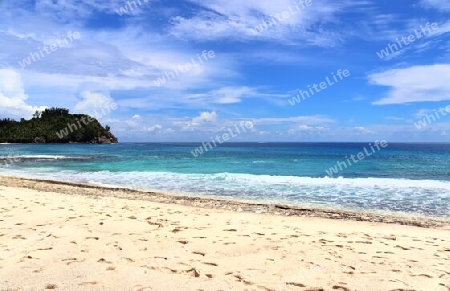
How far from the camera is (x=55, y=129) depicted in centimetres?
15150

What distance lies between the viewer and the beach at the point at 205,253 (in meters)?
4.80

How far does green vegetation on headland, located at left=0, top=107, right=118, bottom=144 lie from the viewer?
5807 inches

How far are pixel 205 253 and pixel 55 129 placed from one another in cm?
16404

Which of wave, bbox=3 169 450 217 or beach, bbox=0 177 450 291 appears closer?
beach, bbox=0 177 450 291

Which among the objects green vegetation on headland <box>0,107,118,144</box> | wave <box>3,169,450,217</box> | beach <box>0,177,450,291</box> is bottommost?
wave <box>3,169,450,217</box>

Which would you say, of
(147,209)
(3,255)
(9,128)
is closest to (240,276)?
(3,255)

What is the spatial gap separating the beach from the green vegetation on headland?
149 meters

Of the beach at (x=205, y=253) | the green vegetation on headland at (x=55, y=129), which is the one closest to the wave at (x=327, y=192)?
the beach at (x=205, y=253)

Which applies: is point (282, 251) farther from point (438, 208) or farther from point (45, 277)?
point (438, 208)

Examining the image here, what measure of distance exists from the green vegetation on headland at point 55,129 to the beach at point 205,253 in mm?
149185

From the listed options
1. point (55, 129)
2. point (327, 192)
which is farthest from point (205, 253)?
point (55, 129)

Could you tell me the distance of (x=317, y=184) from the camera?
838 inches

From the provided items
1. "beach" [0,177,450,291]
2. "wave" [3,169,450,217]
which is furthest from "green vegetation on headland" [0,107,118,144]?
"beach" [0,177,450,291]

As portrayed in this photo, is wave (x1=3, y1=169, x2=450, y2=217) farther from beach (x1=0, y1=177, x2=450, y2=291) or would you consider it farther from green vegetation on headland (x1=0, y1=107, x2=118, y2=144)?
green vegetation on headland (x1=0, y1=107, x2=118, y2=144)
